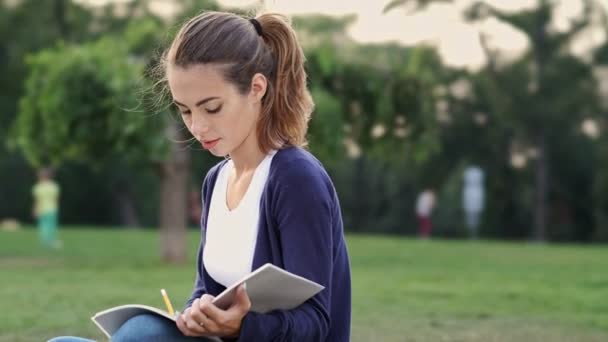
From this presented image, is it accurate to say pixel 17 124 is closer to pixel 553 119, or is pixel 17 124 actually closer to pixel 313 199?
pixel 313 199

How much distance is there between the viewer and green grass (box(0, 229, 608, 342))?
295 inches

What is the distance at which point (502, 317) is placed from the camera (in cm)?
849

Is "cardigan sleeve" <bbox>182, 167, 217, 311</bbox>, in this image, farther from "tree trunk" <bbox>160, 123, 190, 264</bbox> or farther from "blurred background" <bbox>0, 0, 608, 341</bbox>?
A: "tree trunk" <bbox>160, 123, 190, 264</bbox>

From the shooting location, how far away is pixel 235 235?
269 cm

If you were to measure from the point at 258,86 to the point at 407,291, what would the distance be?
330 inches

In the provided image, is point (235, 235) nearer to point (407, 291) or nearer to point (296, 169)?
point (296, 169)

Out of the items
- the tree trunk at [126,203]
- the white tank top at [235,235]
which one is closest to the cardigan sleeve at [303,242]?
the white tank top at [235,235]

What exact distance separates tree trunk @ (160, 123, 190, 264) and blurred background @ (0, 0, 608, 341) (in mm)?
32

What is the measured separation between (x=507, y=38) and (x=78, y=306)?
3694cm

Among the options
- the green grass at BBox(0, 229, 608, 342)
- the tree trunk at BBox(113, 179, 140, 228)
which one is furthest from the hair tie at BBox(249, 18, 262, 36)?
the tree trunk at BBox(113, 179, 140, 228)

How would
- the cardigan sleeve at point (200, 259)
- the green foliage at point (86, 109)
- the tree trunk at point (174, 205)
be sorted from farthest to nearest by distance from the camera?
1. the tree trunk at point (174, 205)
2. the green foliage at point (86, 109)
3. the cardigan sleeve at point (200, 259)

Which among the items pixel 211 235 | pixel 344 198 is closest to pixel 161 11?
pixel 211 235

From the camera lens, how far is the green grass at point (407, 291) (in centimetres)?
749

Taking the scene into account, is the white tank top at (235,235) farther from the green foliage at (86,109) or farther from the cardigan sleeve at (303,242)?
the green foliage at (86,109)
